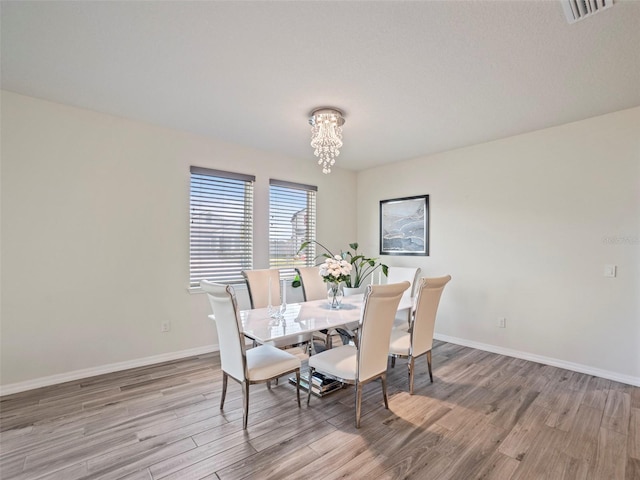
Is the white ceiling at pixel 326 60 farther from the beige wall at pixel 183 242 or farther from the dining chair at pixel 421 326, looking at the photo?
the dining chair at pixel 421 326

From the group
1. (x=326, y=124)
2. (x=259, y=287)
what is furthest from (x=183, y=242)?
(x=326, y=124)

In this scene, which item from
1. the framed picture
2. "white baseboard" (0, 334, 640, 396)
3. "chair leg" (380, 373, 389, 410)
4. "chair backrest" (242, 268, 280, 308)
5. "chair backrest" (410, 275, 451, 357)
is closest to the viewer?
"chair leg" (380, 373, 389, 410)

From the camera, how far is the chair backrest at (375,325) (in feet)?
7.05

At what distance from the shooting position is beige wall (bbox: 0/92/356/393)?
107 inches

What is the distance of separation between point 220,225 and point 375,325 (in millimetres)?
2487

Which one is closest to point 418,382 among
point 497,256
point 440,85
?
point 497,256

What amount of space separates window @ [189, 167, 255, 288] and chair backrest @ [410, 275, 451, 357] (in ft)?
7.57

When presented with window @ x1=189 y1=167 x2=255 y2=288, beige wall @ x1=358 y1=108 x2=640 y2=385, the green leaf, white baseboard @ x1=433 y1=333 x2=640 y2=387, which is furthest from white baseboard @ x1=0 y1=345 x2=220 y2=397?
beige wall @ x1=358 y1=108 x2=640 y2=385

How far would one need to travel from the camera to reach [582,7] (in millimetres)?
1695

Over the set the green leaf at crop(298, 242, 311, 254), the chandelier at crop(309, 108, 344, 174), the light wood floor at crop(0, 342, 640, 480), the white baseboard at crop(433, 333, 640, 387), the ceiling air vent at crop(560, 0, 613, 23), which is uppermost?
the ceiling air vent at crop(560, 0, 613, 23)

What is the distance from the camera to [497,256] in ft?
12.6

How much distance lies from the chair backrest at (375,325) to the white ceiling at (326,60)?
1608 millimetres

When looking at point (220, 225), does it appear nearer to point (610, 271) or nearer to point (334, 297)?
point (334, 297)

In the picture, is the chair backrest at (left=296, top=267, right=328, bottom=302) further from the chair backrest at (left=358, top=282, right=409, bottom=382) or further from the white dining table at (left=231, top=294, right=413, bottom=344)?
the chair backrest at (left=358, top=282, right=409, bottom=382)
